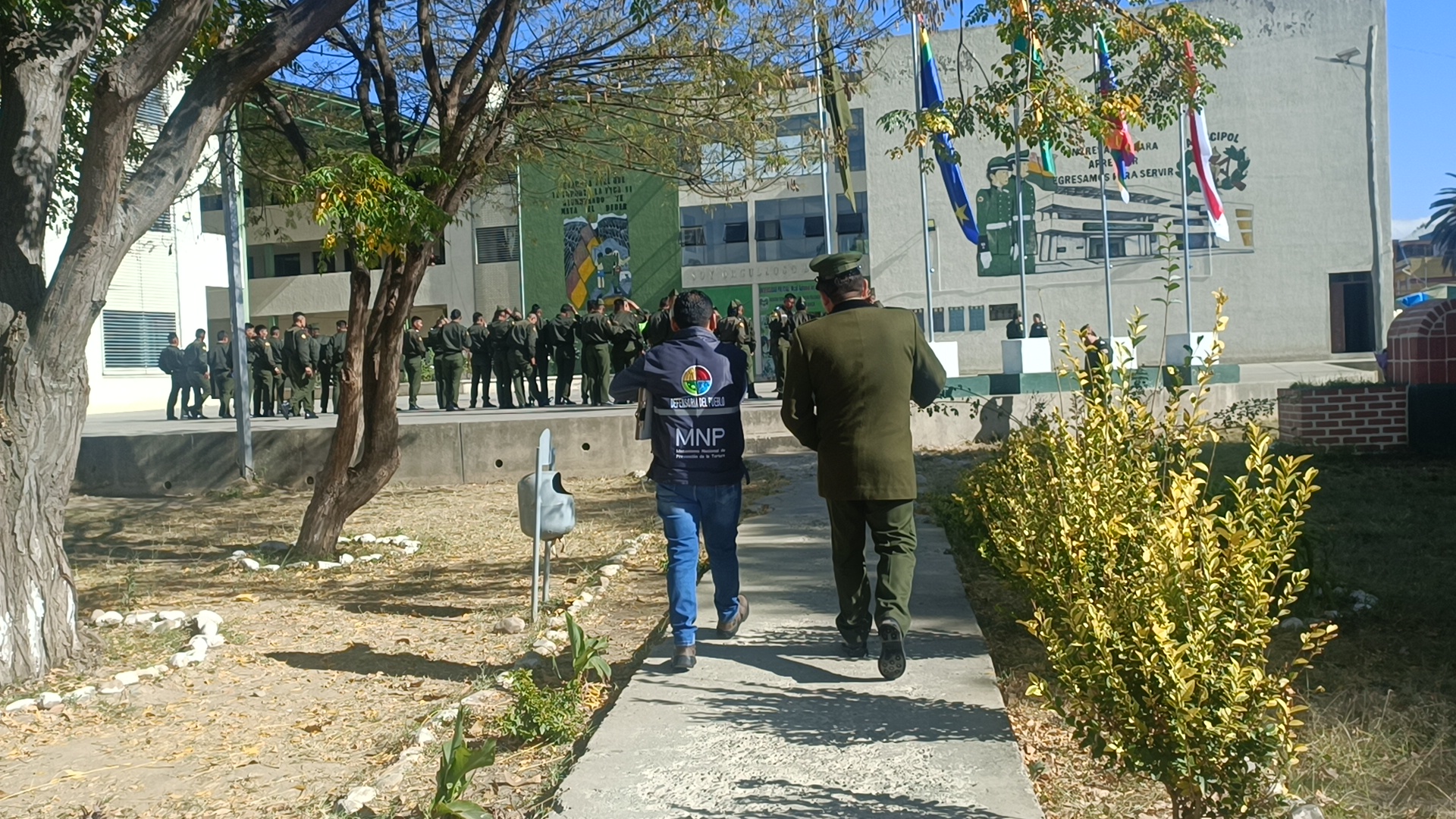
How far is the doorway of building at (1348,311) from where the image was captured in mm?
34094

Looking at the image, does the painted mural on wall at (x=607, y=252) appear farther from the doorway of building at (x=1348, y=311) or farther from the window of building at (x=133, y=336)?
the doorway of building at (x=1348, y=311)

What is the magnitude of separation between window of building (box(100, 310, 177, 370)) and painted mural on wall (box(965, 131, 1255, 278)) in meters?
22.0

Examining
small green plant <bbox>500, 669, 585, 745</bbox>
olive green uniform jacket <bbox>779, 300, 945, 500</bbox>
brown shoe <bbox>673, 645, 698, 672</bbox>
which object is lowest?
small green plant <bbox>500, 669, 585, 745</bbox>

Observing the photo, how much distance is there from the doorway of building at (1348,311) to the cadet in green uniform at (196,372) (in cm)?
2821

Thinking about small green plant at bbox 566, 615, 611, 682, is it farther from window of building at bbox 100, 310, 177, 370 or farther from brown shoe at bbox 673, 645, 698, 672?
window of building at bbox 100, 310, 177, 370

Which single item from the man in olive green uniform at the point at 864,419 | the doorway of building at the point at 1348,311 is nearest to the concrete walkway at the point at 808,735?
the man in olive green uniform at the point at 864,419

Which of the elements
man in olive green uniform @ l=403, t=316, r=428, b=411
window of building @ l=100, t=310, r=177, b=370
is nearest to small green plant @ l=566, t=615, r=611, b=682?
man in olive green uniform @ l=403, t=316, r=428, b=411

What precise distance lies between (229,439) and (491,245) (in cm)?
2757

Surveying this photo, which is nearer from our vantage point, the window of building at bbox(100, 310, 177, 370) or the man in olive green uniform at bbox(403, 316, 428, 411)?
the man in olive green uniform at bbox(403, 316, 428, 411)

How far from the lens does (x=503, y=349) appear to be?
68.1ft

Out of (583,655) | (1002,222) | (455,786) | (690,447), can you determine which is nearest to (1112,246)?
(1002,222)

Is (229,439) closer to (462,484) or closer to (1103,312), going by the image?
(462,484)

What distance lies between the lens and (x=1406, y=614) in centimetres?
606

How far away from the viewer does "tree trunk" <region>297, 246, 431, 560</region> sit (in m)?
9.12
